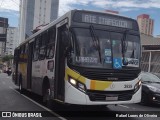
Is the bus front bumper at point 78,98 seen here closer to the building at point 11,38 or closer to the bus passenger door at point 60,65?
the bus passenger door at point 60,65

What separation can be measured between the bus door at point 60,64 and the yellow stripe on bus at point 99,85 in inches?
37.9

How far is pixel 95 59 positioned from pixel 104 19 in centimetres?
148

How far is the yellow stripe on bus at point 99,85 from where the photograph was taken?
10.0 meters

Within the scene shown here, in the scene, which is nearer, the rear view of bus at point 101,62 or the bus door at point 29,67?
the rear view of bus at point 101,62

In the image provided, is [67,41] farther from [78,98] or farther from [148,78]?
[148,78]

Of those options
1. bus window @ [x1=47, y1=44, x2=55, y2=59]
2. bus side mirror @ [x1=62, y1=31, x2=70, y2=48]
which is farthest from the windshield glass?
bus side mirror @ [x1=62, y1=31, x2=70, y2=48]

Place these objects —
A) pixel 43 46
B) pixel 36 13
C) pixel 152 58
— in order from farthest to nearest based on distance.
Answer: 1. pixel 36 13
2. pixel 152 58
3. pixel 43 46

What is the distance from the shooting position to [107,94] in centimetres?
1022

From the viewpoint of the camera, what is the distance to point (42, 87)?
1317 centimetres

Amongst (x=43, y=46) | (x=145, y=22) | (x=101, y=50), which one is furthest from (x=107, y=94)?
(x=145, y=22)

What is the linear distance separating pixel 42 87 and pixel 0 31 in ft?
172

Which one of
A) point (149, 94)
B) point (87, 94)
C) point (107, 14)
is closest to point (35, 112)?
point (87, 94)

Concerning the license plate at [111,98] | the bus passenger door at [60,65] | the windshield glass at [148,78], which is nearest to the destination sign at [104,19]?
the bus passenger door at [60,65]

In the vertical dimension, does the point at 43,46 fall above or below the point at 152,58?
above
